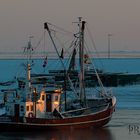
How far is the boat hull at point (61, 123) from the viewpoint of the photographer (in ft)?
155

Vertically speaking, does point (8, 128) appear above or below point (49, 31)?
below

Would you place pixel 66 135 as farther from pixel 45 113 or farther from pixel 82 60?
pixel 82 60

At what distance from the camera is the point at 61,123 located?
157ft

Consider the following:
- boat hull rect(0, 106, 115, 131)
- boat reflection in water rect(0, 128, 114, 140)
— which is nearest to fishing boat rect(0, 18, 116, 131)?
boat hull rect(0, 106, 115, 131)

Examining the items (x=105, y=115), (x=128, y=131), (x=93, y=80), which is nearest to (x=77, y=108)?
(x=105, y=115)

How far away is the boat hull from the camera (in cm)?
4719

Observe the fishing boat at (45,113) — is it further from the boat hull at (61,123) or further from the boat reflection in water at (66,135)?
the boat reflection in water at (66,135)

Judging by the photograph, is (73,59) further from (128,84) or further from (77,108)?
(128,84)

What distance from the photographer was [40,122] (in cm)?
4741

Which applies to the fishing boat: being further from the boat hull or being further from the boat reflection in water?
the boat reflection in water

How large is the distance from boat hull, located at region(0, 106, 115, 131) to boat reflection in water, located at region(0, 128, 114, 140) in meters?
0.47

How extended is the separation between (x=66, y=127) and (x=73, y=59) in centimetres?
848

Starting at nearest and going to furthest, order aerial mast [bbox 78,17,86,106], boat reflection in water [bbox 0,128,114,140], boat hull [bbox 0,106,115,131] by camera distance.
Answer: boat reflection in water [bbox 0,128,114,140] → boat hull [bbox 0,106,115,131] → aerial mast [bbox 78,17,86,106]

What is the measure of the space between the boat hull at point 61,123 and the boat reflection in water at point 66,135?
1.55 feet
